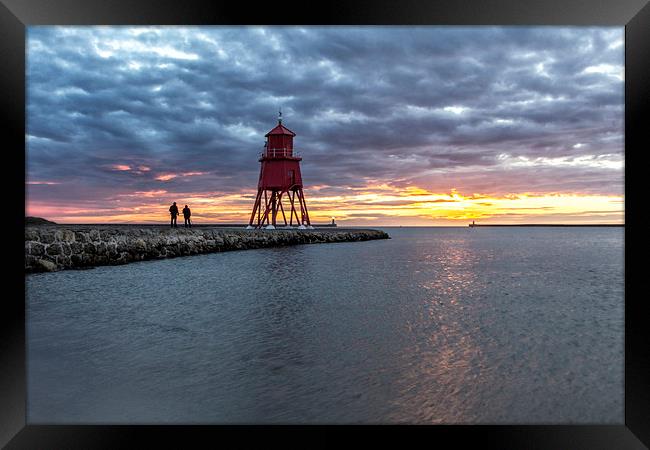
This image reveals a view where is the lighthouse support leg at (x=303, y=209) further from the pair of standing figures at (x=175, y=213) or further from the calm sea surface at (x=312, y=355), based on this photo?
the calm sea surface at (x=312, y=355)

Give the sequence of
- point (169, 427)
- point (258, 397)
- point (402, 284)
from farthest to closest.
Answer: point (402, 284) → point (258, 397) → point (169, 427)

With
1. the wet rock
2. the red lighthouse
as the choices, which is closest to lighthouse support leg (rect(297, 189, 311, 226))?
the red lighthouse

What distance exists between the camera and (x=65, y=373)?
5820mm

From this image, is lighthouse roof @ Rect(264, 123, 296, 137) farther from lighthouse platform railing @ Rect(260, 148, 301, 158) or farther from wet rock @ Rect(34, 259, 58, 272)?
wet rock @ Rect(34, 259, 58, 272)

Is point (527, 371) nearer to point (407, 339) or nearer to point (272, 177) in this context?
point (407, 339)

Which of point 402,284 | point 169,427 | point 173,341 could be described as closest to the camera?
point 169,427

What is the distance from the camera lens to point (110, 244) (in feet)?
68.6

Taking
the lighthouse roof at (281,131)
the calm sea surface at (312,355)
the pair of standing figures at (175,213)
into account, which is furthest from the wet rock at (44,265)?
the lighthouse roof at (281,131)
